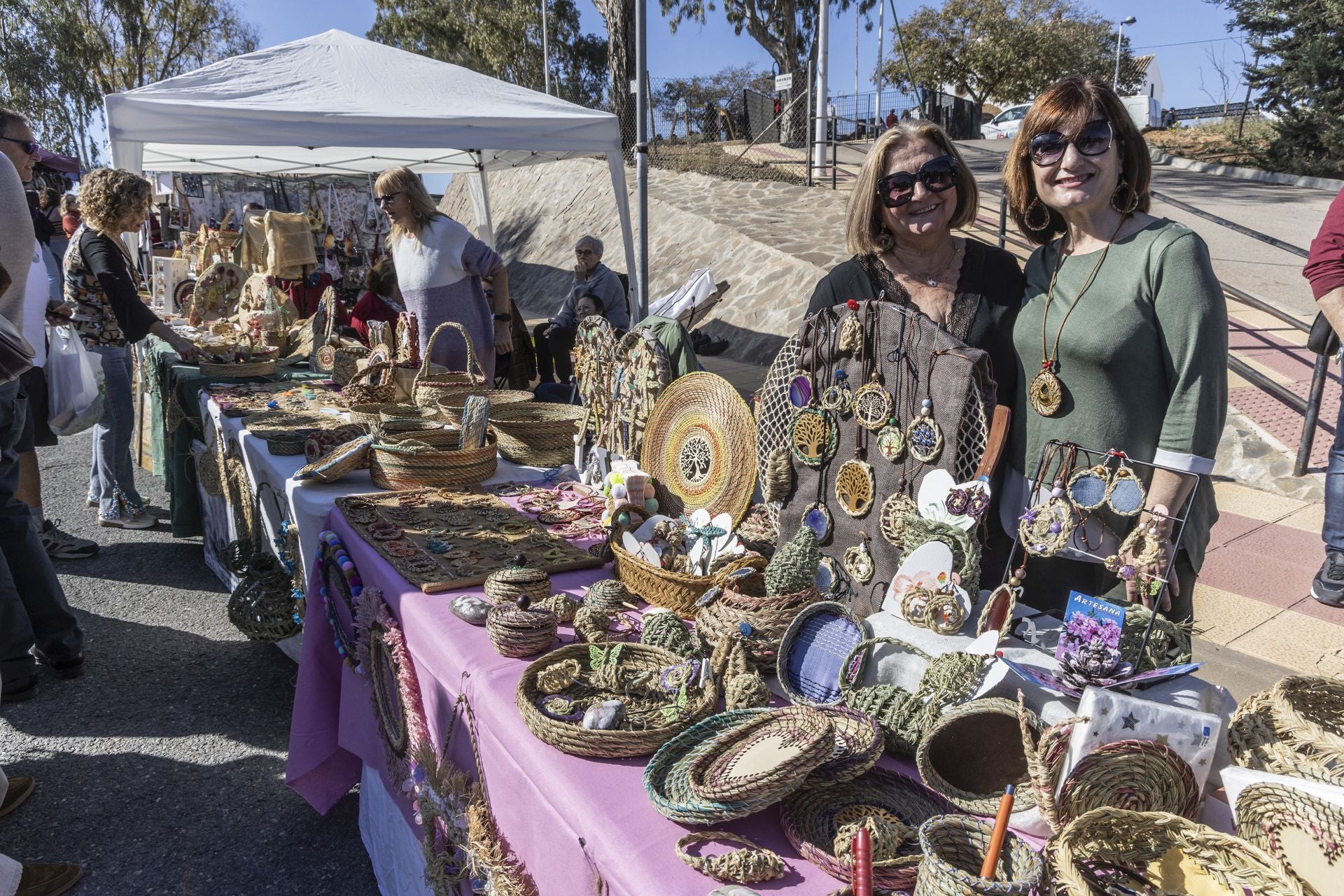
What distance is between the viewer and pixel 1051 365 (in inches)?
57.7

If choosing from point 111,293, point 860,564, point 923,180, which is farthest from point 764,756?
point 111,293

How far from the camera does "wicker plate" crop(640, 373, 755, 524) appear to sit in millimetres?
1832

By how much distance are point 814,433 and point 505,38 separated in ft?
99.1

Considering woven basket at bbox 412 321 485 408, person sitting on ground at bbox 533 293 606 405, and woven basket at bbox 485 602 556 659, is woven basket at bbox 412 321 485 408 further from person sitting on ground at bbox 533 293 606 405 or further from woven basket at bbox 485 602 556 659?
woven basket at bbox 485 602 556 659

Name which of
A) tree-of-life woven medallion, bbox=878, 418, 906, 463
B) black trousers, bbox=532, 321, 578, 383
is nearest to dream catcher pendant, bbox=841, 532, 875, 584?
tree-of-life woven medallion, bbox=878, 418, 906, 463

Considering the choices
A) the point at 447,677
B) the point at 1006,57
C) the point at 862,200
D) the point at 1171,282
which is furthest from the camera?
the point at 1006,57

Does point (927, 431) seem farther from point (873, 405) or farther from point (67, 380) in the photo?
point (67, 380)

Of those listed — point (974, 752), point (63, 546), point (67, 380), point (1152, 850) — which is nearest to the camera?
point (1152, 850)

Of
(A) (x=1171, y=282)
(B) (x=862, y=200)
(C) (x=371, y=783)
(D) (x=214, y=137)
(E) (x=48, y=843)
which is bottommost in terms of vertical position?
(E) (x=48, y=843)

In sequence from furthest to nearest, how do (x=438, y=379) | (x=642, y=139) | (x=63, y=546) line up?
(x=642, y=139) < (x=63, y=546) < (x=438, y=379)

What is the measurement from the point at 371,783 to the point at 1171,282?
2010 millimetres

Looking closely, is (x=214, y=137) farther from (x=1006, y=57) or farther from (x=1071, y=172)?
(x=1006, y=57)

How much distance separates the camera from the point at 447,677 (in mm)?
1542

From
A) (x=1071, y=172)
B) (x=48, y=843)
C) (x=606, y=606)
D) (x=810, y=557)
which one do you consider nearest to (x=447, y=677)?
(x=606, y=606)
